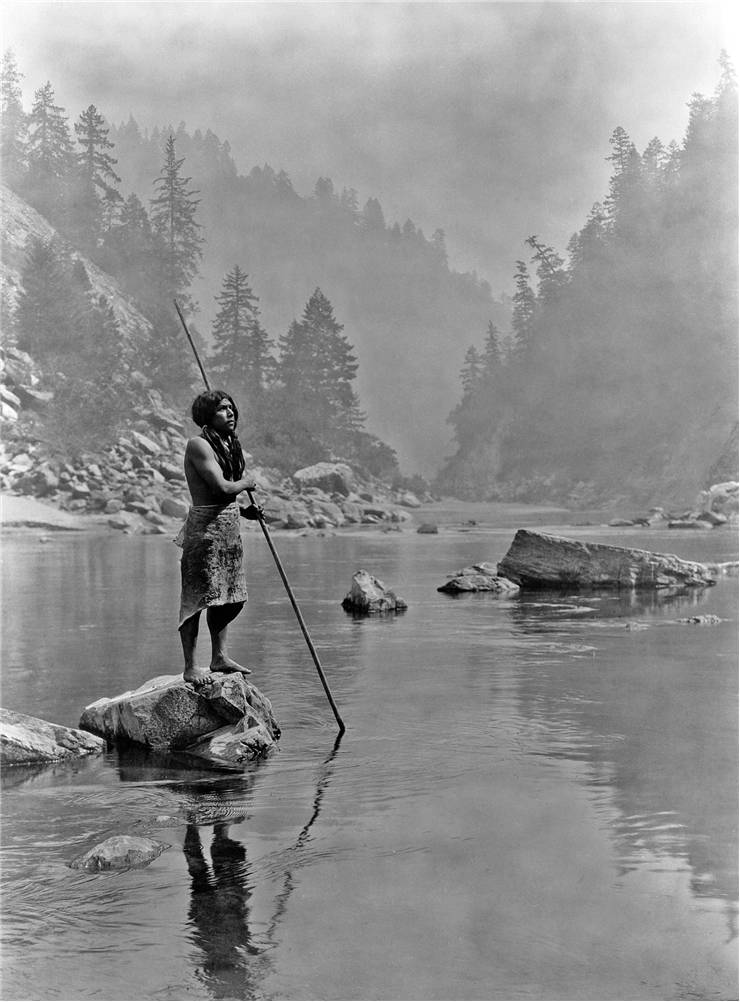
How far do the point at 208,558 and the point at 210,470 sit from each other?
660 millimetres

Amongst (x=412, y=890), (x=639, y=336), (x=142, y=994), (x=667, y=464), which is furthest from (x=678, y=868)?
(x=639, y=336)

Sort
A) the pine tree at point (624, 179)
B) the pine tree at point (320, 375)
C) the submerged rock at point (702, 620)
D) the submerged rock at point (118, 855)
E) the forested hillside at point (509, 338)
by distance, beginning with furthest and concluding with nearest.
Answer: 1. the pine tree at point (624, 179)
2. the pine tree at point (320, 375)
3. the forested hillside at point (509, 338)
4. the submerged rock at point (702, 620)
5. the submerged rock at point (118, 855)

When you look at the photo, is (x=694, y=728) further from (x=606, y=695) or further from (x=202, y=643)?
(x=202, y=643)

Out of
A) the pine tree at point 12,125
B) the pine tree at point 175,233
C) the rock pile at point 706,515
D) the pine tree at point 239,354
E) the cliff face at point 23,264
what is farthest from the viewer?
the pine tree at point 175,233

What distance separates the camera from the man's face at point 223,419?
8.03m

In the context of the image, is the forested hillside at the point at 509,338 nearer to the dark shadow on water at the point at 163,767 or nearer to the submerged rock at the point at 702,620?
the submerged rock at the point at 702,620

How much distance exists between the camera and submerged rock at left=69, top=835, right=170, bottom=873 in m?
5.49

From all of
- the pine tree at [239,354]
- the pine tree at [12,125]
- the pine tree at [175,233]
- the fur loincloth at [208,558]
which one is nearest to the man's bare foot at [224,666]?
the fur loincloth at [208,558]

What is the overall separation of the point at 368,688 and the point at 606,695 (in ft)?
7.08

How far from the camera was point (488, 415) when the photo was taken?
9700cm

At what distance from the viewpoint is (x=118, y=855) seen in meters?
5.54

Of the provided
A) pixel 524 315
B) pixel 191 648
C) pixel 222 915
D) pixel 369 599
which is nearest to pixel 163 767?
pixel 191 648

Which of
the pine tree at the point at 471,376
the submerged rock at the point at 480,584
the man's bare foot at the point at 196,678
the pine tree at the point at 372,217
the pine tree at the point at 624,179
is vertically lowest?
the man's bare foot at the point at 196,678

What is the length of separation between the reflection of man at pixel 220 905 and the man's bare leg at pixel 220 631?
228cm
